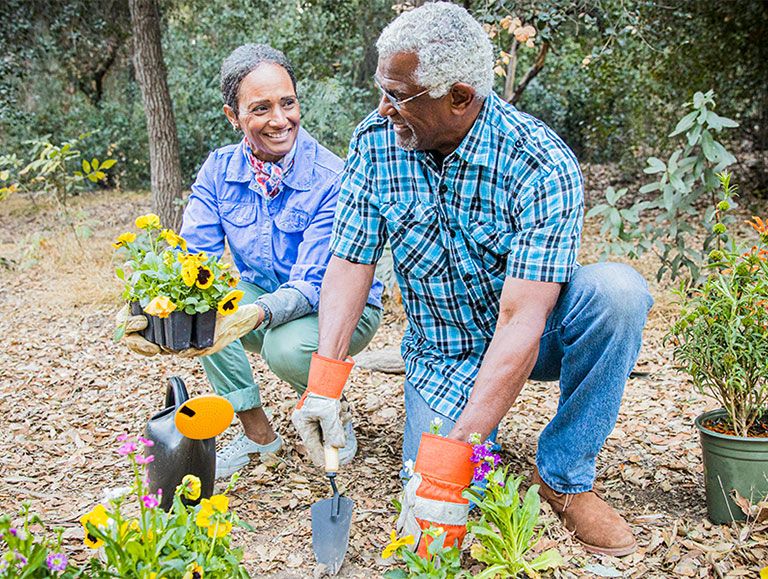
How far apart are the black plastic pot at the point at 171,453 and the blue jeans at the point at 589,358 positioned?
919mm

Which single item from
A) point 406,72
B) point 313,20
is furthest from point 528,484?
point 313,20

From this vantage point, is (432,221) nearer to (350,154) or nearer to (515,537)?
(350,154)

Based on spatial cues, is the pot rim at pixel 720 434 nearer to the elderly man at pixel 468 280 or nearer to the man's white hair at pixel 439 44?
the elderly man at pixel 468 280

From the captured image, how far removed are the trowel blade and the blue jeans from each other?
563 mm

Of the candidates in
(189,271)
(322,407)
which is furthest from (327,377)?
(189,271)

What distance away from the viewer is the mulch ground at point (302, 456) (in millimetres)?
1933

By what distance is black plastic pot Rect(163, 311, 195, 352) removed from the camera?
2008 mm

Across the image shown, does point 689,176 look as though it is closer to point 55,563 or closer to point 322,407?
point 322,407

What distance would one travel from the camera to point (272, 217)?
2.52 meters

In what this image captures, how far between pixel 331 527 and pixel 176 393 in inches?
20.4

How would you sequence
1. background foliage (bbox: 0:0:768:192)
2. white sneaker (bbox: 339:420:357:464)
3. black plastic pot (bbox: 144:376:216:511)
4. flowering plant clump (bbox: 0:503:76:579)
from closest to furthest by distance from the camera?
flowering plant clump (bbox: 0:503:76:579)
black plastic pot (bbox: 144:376:216:511)
white sneaker (bbox: 339:420:357:464)
background foliage (bbox: 0:0:768:192)

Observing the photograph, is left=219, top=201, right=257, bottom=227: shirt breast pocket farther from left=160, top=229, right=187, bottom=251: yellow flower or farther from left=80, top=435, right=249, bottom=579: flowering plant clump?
left=80, top=435, right=249, bottom=579: flowering plant clump

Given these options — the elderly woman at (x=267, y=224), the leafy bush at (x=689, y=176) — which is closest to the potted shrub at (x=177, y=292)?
the elderly woman at (x=267, y=224)

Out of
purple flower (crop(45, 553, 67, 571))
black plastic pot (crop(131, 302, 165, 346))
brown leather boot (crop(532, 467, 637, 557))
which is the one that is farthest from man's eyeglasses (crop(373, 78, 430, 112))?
purple flower (crop(45, 553, 67, 571))
